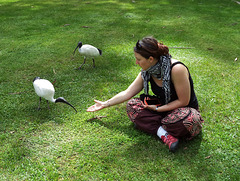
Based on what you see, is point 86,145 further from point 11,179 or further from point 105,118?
point 11,179

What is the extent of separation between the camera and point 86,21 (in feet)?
22.9

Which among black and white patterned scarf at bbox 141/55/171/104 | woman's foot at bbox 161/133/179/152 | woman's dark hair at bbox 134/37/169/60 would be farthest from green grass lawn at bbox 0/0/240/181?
woman's dark hair at bbox 134/37/169/60

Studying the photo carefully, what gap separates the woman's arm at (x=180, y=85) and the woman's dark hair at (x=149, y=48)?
0.74 feet

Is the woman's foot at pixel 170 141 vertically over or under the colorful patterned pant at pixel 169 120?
under

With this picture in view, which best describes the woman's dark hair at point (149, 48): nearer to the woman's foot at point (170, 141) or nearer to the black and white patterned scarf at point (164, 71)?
the black and white patterned scarf at point (164, 71)

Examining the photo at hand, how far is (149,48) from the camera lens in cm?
231

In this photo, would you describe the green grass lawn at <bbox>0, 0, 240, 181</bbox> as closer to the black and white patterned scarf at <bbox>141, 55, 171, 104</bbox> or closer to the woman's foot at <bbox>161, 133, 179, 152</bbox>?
the woman's foot at <bbox>161, 133, 179, 152</bbox>

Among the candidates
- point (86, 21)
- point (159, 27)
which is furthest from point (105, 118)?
point (86, 21)

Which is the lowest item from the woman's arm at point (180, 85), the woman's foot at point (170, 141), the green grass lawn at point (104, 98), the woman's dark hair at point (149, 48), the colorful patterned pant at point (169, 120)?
the green grass lawn at point (104, 98)

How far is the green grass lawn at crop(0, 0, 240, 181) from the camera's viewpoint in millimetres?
2338

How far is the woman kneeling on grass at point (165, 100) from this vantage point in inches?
93.2

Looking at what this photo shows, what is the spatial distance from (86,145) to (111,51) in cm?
278

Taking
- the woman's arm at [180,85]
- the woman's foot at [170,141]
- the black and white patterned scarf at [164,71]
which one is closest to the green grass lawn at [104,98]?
the woman's foot at [170,141]

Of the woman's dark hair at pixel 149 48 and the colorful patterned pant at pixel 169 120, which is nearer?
the woman's dark hair at pixel 149 48
